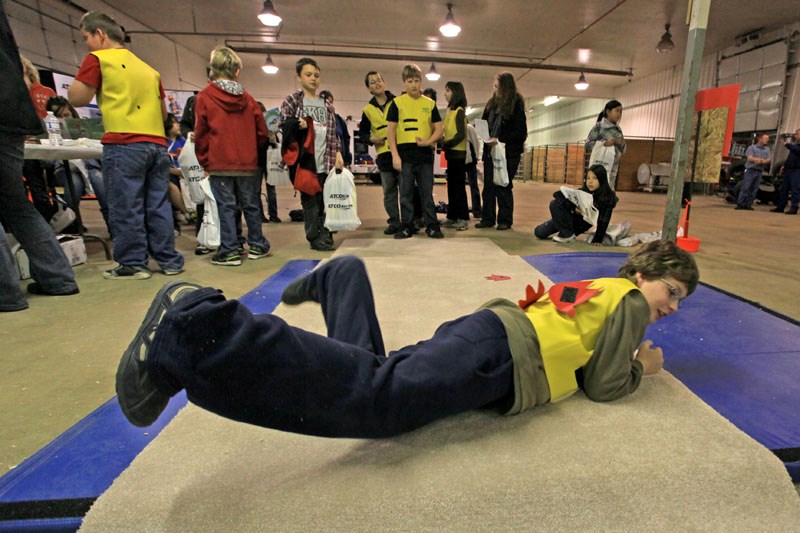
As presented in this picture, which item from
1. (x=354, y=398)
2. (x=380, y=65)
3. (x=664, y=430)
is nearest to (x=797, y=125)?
(x=380, y=65)

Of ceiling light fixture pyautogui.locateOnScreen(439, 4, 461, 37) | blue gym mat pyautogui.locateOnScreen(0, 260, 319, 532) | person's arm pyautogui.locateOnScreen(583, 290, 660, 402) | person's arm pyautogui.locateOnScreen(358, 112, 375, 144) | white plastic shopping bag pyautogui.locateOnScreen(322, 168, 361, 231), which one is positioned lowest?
blue gym mat pyautogui.locateOnScreen(0, 260, 319, 532)

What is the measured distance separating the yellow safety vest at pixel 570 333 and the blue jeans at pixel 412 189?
9.67 feet

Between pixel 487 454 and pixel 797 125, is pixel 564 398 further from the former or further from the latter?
pixel 797 125

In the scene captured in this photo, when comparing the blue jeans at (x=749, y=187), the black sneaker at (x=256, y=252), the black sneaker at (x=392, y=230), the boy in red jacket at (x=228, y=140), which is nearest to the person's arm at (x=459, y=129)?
the black sneaker at (x=392, y=230)

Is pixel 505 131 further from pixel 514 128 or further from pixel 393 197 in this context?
pixel 393 197

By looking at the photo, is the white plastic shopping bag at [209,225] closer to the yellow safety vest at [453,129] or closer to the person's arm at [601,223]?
the yellow safety vest at [453,129]

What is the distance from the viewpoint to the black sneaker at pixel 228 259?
126 inches

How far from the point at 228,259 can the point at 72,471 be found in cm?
230

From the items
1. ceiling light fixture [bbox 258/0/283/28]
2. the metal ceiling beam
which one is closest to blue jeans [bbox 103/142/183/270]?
ceiling light fixture [bbox 258/0/283/28]

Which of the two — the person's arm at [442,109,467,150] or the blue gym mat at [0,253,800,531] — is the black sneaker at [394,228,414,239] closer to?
the person's arm at [442,109,467,150]

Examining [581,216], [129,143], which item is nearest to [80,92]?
[129,143]

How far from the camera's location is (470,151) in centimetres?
493

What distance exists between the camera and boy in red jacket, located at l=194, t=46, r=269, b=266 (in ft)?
9.62

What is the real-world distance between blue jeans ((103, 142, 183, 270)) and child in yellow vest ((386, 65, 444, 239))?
6.30 feet
